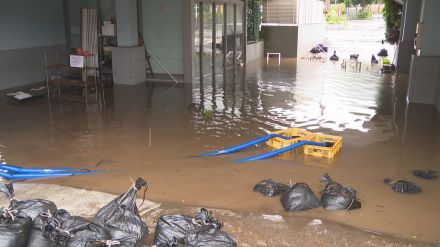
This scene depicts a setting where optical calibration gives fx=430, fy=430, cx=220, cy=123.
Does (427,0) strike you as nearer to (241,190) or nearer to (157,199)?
(241,190)

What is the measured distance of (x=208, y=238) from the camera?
3.49 m

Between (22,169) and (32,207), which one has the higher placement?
(32,207)

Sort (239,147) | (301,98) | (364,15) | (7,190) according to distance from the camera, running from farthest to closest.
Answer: (364,15) < (301,98) < (239,147) < (7,190)

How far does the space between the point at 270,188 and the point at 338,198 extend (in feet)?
2.71

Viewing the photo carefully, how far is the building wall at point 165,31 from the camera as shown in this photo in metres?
12.7

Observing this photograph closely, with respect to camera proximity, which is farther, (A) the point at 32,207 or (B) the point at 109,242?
(A) the point at 32,207

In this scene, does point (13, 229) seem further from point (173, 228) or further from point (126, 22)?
point (126, 22)

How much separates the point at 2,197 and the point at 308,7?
21228 mm

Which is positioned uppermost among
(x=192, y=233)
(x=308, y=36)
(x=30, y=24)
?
(x=30, y=24)

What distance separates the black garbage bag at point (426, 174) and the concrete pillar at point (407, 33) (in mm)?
10545

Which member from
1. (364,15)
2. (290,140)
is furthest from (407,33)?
(364,15)

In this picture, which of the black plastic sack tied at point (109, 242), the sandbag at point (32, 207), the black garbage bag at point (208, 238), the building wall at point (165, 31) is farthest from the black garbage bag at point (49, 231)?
the building wall at point (165, 31)

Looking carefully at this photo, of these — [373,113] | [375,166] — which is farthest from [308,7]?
[375,166]

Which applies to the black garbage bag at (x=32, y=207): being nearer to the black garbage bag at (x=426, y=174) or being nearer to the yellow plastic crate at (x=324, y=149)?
the yellow plastic crate at (x=324, y=149)
